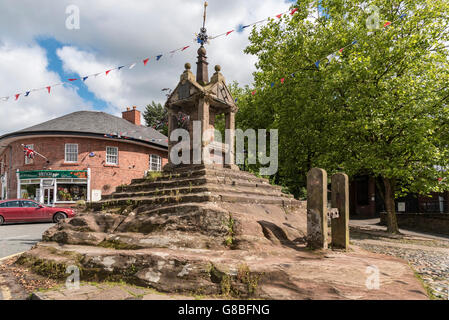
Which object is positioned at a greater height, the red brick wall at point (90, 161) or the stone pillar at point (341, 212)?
the red brick wall at point (90, 161)

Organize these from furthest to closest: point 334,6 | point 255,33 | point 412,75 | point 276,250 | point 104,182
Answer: point 104,182 → point 255,33 → point 334,6 → point 412,75 → point 276,250

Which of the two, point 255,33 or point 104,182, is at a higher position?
point 255,33

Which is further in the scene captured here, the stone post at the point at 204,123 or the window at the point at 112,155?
the window at the point at 112,155

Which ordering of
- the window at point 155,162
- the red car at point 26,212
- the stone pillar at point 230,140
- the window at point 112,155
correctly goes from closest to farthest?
the stone pillar at point 230,140, the red car at point 26,212, the window at point 112,155, the window at point 155,162

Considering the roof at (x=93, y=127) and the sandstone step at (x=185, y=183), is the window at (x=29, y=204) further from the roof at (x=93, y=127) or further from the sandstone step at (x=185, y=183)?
the sandstone step at (x=185, y=183)

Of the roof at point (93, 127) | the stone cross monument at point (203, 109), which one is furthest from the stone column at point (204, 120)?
the roof at point (93, 127)

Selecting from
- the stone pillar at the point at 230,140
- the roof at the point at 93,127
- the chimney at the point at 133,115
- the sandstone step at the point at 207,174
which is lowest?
the sandstone step at the point at 207,174

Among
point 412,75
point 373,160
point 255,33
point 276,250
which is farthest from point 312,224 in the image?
point 255,33

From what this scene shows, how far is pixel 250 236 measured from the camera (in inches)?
196

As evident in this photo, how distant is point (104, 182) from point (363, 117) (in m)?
19.2

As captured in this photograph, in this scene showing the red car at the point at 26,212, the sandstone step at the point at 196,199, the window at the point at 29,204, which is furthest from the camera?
the window at the point at 29,204

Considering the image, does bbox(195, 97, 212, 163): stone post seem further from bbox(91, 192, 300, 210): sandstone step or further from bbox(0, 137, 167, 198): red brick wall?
bbox(0, 137, 167, 198): red brick wall

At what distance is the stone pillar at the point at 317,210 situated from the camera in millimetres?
5000
